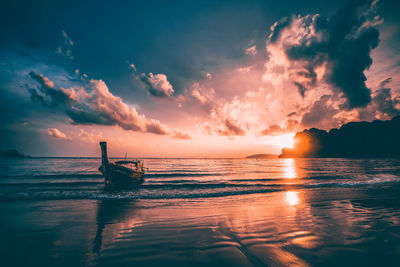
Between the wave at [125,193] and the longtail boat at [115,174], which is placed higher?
the longtail boat at [115,174]

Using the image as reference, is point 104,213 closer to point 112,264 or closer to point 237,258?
point 112,264

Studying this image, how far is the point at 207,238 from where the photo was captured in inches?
222

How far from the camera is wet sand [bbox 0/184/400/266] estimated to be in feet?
14.2

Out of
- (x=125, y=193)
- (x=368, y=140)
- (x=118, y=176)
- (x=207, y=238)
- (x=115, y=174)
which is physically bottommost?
(x=125, y=193)

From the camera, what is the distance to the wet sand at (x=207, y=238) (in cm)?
433

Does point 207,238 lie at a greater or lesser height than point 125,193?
greater

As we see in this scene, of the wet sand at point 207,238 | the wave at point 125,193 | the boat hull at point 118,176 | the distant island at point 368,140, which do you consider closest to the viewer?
the wet sand at point 207,238

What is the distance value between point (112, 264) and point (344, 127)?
268960 mm

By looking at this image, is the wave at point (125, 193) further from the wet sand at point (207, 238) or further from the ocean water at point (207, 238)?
the wet sand at point (207, 238)

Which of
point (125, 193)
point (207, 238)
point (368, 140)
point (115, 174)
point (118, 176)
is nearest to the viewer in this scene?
point (207, 238)

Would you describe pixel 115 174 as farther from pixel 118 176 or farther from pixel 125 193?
pixel 125 193

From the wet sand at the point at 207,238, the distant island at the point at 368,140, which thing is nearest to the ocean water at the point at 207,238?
the wet sand at the point at 207,238

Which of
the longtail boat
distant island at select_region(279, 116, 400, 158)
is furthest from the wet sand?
distant island at select_region(279, 116, 400, 158)

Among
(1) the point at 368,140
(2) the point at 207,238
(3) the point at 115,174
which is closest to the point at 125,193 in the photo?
(3) the point at 115,174
